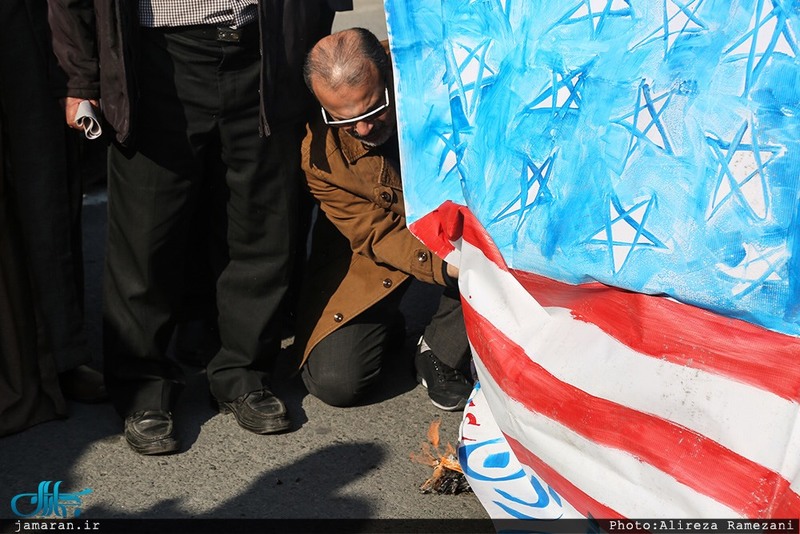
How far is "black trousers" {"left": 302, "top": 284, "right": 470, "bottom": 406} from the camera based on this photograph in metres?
3.23

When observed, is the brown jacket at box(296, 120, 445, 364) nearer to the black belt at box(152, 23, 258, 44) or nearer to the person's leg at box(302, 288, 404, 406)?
the person's leg at box(302, 288, 404, 406)

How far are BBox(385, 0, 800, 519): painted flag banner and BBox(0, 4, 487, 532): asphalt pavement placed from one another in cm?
41

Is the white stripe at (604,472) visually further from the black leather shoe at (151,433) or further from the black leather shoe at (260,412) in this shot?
the black leather shoe at (151,433)

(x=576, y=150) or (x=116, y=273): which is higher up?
(x=576, y=150)

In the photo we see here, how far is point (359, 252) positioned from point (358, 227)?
0.10 m

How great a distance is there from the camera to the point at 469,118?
2.39 metres

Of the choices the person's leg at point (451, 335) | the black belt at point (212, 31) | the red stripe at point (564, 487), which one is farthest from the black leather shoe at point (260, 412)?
the black belt at point (212, 31)

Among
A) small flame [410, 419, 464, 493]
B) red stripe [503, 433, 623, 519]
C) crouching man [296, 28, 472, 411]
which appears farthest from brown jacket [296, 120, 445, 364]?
red stripe [503, 433, 623, 519]

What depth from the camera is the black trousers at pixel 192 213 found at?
9.20ft

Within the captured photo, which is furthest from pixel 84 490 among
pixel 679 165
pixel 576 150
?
pixel 679 165

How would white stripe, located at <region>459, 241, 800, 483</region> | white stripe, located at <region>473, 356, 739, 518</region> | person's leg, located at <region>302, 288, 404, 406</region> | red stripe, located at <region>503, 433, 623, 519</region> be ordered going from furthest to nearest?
1. person's leg, located at <region>302, 288, 404, 406</region>
2. red stripe, located at <region>503, 433, 623, 519</region>
3. white stripe, located at <region>473, 356, 739, 518</region>
4. white stripe, located at <region>459, 241, 800, 483</region>

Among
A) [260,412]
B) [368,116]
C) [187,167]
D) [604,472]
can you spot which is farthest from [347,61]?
[604,472]

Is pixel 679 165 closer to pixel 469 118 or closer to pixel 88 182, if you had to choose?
pixel 469 118

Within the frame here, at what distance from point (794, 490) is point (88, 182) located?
4127 mm
